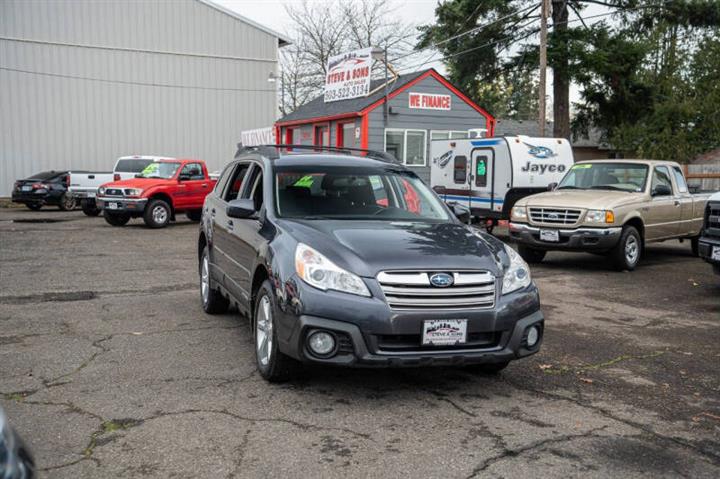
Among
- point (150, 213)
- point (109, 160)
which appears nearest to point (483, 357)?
point (150, 213)

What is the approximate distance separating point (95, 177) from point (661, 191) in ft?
58.0

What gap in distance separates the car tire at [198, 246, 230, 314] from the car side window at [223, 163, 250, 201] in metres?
0.74

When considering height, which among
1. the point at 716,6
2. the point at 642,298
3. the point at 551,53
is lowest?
the point at 642,298

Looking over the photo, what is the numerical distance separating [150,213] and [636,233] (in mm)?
11898

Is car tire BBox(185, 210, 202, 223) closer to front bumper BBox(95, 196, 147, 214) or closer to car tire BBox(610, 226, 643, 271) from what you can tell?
front bumper BBox(95, 196, 147, 214)

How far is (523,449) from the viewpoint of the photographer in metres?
4.02

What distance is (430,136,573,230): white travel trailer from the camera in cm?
1541

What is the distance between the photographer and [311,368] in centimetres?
540

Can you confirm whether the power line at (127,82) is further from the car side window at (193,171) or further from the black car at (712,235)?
the black car at (712,235)

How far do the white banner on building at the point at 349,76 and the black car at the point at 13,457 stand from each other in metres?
21.9

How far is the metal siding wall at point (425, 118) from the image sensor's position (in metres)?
23.8

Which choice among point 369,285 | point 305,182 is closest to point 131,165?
point 305,182

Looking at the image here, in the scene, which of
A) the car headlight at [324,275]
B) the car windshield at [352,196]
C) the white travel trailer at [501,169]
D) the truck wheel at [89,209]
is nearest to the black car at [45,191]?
the truck wheel at [89,209]

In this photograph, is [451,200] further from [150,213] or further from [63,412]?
[63,412]
